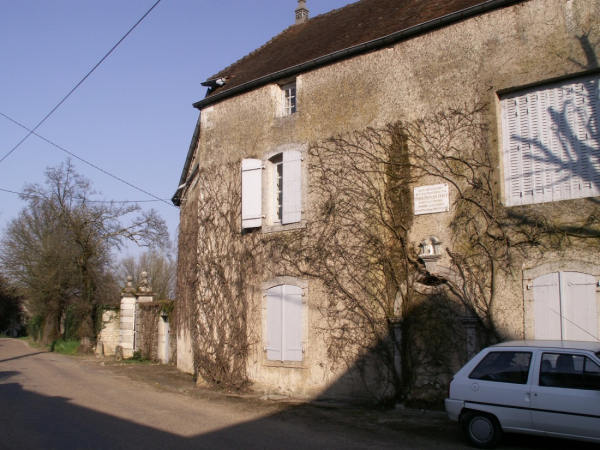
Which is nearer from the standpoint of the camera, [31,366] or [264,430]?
[264,430]

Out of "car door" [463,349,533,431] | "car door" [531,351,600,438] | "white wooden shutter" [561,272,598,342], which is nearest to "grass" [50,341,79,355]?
"car door" [463,349,533,431]

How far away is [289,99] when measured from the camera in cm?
1298

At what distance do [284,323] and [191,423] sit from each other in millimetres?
3511

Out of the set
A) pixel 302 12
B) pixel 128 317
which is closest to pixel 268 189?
pixel 302 12

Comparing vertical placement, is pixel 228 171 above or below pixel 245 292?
above

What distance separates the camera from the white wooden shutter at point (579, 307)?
8375 mm

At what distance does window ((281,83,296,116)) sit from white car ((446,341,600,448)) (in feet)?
24.7

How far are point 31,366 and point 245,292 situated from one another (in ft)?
34.5

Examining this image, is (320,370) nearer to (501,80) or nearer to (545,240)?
(545,240)

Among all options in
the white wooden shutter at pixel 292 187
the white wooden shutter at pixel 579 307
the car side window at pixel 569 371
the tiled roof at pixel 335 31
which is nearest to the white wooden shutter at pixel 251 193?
the white wooden shutter at pixel 292 187

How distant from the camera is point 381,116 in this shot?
36.4 feet

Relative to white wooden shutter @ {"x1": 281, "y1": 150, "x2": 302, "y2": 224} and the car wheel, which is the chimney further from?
the car wheel

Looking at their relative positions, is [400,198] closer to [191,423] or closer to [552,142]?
[552,142]

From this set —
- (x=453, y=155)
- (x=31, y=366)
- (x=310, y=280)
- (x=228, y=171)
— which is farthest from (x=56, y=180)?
(x=453, y=155)
